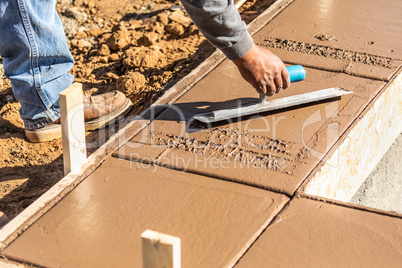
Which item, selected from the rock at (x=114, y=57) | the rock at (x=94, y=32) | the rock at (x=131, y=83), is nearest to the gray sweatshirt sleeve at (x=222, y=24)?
the rock at (x=131, y=83)

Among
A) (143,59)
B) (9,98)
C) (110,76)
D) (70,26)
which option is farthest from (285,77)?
(70,26)

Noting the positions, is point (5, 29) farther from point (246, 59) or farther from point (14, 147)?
point (246, 59)

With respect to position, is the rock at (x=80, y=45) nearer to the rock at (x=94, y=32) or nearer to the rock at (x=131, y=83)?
the rock at (x=94, y=32)

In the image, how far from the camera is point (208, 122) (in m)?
3.27

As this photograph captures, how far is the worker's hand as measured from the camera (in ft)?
10.00

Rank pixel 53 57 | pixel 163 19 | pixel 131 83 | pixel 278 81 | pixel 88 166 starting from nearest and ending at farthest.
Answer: pixel 88 166 → pixel 278 81 → pixel 53 57 → pixel 131 83 → pixel 163 19

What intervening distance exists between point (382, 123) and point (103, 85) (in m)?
2.09

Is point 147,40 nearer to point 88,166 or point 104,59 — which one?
point 104,59

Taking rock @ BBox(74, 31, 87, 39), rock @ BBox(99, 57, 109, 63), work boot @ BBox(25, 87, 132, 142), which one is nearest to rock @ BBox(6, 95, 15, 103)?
work boot @ BBox(25, 87, 132, 142)

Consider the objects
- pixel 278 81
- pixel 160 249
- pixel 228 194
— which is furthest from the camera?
pixel 278 81

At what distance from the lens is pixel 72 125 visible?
2.86m

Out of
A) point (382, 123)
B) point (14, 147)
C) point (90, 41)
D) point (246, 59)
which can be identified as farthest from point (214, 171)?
point (90, 41)

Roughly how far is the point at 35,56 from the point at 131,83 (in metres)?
0.98

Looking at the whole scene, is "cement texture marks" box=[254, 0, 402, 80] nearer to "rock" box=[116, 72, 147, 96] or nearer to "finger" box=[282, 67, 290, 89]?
"finger" box=[282, 67, 290, 89]
